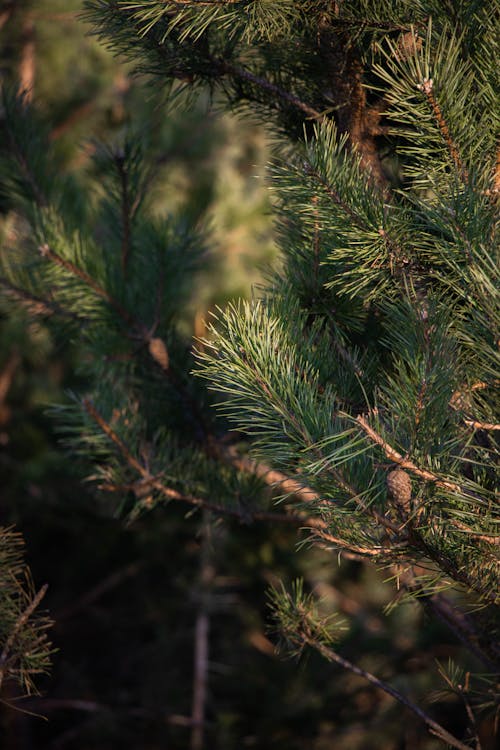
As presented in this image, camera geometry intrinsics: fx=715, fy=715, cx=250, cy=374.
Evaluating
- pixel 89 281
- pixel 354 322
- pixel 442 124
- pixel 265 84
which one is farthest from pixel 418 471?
pixel 89 281

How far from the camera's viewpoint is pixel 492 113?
1.36 meters

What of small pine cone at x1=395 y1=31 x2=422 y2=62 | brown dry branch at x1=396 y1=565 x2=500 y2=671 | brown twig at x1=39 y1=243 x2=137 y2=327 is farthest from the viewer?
brown twig at x1=39 y1=243 x2=137 y2=327

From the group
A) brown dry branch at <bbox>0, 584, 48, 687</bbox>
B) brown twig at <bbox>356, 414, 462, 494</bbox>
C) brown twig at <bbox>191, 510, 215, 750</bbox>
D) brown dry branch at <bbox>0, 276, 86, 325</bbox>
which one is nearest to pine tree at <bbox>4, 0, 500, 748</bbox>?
brown twig at <bbox>356, 414, 462, 494</bbox>

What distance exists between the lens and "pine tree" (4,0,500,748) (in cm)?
118

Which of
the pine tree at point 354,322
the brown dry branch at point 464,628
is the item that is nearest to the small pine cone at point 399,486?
the pine tree at point 354,322

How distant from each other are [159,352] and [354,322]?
2.13 feet

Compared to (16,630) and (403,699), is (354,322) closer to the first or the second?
(403,699)

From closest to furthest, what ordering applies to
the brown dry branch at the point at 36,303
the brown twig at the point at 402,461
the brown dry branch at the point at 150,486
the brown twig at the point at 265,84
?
1. the brown twig at the point at 402,461
2. the brown twig at the point at 265,84
3. the brown dry branch at the point at 150,486
4. the brown dry branch at the point at 36,303

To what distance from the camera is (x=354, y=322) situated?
1.56m

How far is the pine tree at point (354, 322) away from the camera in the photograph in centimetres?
118

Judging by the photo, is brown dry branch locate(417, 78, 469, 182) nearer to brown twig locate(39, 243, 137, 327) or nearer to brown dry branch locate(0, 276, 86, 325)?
brown twig locate(39, 243, 137, 327)

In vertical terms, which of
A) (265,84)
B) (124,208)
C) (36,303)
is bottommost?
(36,303)

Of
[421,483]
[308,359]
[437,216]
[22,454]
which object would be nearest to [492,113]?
[437,216]

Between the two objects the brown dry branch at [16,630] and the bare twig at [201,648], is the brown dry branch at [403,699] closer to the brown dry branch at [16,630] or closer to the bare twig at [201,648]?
the brown dry branch at [16,630]
